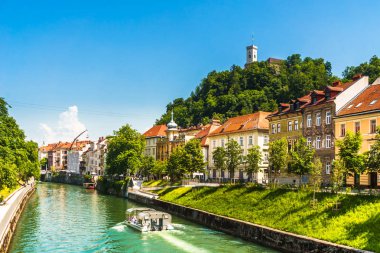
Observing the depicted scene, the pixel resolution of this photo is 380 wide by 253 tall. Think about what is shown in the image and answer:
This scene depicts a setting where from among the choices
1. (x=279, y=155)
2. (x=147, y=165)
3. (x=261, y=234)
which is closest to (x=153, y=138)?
(x=147, y=165)

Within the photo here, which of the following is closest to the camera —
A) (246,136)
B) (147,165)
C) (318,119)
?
(318,119)

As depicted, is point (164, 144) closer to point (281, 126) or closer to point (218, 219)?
point (281, 126)

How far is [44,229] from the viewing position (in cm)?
4328

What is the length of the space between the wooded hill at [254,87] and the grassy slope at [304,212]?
2818 inches

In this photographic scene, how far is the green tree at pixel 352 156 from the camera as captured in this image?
34.8m

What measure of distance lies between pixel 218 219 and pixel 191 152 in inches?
982

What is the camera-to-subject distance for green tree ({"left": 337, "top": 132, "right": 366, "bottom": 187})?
34.8 metres

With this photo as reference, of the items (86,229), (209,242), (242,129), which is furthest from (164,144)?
(209,242)

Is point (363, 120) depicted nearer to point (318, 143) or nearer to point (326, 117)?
point (326, 117)

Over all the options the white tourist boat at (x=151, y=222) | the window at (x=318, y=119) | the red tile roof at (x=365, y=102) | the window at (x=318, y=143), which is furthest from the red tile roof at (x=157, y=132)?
the white tourist boat at (x=151, y=222)

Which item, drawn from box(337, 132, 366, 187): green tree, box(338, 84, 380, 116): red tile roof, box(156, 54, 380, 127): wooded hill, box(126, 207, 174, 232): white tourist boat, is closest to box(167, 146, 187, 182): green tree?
box(126, 207, 174, 232): white tourist boat

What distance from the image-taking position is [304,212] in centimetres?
3566

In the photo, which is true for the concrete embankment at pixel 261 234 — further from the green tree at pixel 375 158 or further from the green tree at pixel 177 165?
the green tree at pixel 177 165

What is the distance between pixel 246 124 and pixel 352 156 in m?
39.6
